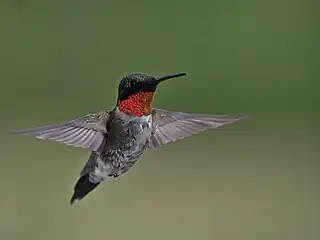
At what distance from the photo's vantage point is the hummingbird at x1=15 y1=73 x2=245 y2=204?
1.07 metres

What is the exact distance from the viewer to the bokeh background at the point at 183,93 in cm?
338

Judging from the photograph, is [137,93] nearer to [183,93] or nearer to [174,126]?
[174,126]

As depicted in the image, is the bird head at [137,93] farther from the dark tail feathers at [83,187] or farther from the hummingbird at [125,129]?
the dark tail feathers at [83,187]

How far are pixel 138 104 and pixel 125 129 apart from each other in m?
0.07

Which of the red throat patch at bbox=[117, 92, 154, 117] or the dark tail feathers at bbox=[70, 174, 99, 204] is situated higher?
the red throat patch at bbox=[117, 92, 154, 117]

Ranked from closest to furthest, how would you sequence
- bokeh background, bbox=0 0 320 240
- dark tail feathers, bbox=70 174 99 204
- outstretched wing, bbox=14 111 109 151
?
1. outstretched wing, bbox=14 111 109 151
2. dark tail feathers, bbox=70 174 99 204
3. bokeh background, bbox=0 0 320 240

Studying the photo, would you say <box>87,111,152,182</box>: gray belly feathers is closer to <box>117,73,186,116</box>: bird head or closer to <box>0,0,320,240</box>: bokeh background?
<box>117,73,186,116</box>: bird head

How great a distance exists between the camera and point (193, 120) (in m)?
1.23

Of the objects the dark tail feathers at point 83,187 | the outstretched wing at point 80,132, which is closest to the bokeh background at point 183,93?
the dark tail feathers at point 83,187

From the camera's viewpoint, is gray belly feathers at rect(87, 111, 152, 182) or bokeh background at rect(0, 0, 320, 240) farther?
bokeh background at rect(0, 0, 320, 240)

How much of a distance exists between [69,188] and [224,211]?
0.62m

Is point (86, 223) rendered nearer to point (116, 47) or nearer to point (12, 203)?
point (12, 203)

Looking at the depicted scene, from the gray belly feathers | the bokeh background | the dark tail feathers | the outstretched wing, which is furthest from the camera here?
the bokeh background

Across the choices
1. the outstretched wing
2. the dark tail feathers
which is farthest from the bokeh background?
the outstretched wing
